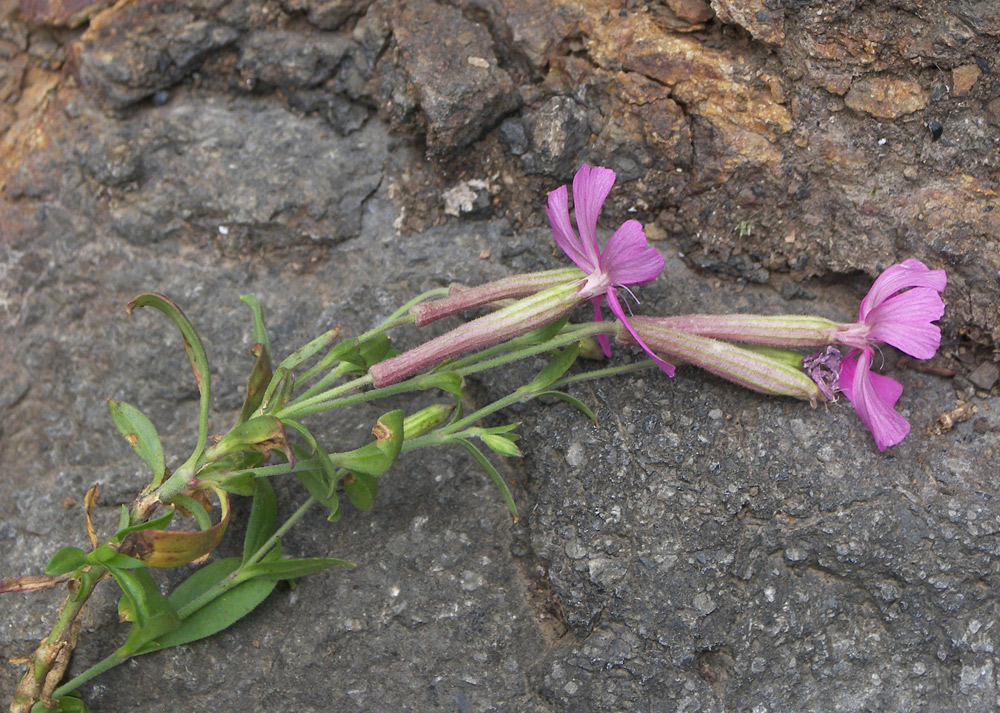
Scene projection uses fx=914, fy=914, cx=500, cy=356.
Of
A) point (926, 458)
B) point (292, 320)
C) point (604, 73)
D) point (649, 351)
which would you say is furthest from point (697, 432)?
point (292, 320)

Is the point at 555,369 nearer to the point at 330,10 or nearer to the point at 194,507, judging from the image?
the point at 194,507

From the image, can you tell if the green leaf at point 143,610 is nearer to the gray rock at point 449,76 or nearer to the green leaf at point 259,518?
the green leaf at point 259,518

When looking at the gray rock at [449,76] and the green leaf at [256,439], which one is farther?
the gray rock at [449,76]

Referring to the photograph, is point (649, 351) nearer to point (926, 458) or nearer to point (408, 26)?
point (926, 458)

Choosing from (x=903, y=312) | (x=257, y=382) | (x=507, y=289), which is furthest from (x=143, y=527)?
(x=903, y=312)

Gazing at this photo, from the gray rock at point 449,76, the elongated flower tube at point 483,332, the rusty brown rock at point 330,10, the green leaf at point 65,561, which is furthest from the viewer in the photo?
the rusty brown rock at point 330,10

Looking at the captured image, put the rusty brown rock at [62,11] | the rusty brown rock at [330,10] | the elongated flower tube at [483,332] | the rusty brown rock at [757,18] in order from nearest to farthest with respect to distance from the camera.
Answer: the elongated flower tube at [483,332], the rusty brown rock at [757,18], the rusty brown rock at [330,10], the rusty brown rock at [62,11]

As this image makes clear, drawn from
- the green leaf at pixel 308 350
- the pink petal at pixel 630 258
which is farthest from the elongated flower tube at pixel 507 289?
the green leaf at pixel 308 350

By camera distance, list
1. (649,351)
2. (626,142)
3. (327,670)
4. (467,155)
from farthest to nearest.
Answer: (467,155) → (626,142) → (327,670) → (649,351)
